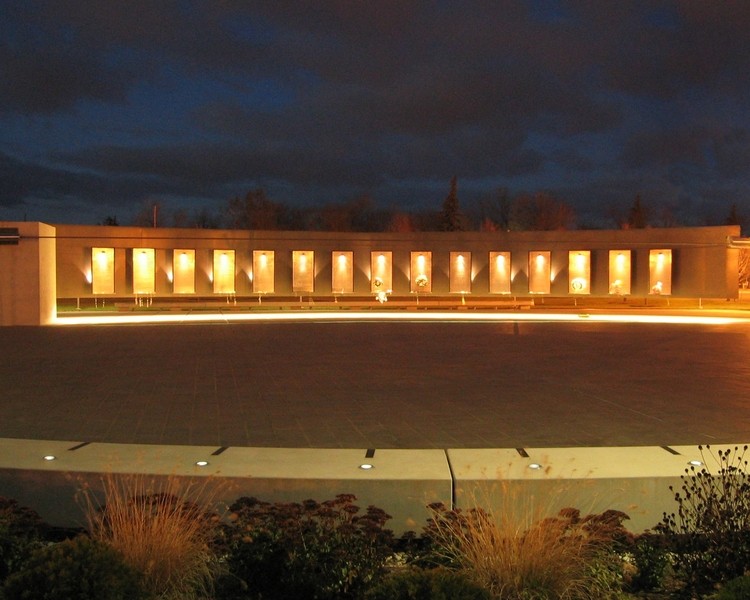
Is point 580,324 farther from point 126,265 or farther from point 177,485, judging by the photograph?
point 126,265

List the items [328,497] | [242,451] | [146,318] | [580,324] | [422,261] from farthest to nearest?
[422,261] → [146,318] → [580,324] → [242,451] → [328,497]

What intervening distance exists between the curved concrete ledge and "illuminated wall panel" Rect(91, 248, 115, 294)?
101ft

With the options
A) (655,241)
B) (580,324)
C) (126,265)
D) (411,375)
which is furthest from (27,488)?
(655,241)

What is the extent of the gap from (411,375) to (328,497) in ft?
19.6

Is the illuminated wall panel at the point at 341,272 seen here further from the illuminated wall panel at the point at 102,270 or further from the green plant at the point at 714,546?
the green plant at the point at 714,546

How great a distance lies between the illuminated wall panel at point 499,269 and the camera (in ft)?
124

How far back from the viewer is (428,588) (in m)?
3.21

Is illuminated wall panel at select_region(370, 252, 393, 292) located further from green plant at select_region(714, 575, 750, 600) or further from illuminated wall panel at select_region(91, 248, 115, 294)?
green plant at select_region(714, 575, 750, 600)

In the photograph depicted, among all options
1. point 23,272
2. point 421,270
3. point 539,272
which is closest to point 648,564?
point 23,272

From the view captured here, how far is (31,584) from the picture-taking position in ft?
10.7

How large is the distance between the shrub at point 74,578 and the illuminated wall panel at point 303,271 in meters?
33.7

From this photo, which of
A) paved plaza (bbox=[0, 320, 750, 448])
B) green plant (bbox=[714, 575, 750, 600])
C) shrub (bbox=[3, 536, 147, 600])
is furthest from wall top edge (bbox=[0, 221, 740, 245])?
green plant (bbox=[714, 575, 750, 600])

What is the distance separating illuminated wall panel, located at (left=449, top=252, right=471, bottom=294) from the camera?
37844mm

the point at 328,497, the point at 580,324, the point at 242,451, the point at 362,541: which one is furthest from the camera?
the point at 580,324
